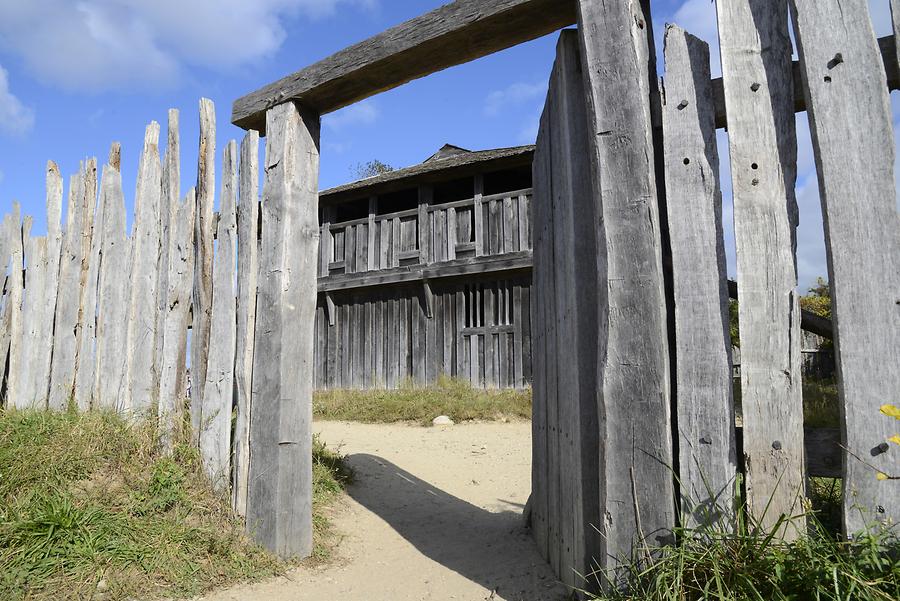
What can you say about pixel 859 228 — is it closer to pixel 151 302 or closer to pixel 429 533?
pixel 429 533

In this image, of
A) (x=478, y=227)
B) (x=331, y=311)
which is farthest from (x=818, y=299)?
(x=331, y=311)

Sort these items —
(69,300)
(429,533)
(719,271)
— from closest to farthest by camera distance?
(719,271)
(429,533)
(69,300)

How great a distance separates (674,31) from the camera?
2781 millimetres

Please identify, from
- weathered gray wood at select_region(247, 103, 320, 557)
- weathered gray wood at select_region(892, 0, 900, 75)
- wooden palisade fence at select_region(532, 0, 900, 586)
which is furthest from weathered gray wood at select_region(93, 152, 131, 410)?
weathered gray wood at select_region(892, 0, 900, 75)

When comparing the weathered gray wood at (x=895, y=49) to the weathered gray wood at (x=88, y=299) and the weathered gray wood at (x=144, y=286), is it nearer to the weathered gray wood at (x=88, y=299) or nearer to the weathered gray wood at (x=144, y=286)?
the weathered gray wood at (x=144, y=286)

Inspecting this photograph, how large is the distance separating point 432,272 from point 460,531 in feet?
29.7

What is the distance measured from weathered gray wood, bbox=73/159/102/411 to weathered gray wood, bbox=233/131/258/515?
181cm

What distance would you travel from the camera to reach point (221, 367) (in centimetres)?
444

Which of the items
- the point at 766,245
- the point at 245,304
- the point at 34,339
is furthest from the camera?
the point at 34,339

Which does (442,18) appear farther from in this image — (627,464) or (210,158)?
(627,464)

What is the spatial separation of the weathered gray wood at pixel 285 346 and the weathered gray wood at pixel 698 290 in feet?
8.47

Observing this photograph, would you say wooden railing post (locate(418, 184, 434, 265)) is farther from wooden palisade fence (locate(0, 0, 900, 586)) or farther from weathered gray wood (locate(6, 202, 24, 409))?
wooden palisade fence (locate(0, 0, 900, 586))

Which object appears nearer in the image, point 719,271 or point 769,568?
point 769,568

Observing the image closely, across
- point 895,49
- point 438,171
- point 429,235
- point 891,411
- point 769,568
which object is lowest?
point 769,568
